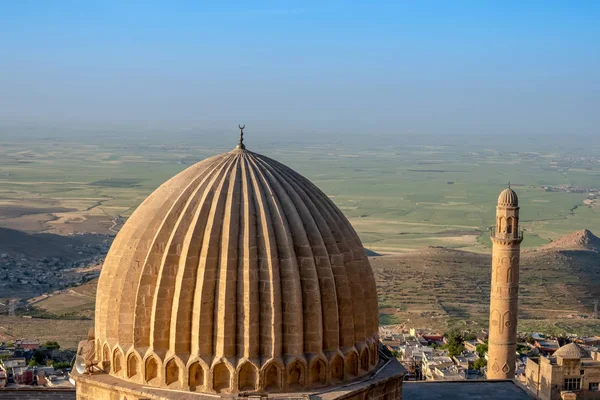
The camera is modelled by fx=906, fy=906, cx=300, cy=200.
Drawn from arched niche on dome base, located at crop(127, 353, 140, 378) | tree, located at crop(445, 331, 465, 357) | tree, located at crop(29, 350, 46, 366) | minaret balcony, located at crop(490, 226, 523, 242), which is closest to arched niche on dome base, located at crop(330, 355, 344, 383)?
arched niche on dome base, located at crop(127, 353, 140, 378)

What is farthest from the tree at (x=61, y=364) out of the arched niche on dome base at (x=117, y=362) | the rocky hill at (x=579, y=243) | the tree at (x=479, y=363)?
the rocky hill at (x=579, y=243)

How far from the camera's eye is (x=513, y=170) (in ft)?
638

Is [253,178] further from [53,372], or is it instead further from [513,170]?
[513,170]

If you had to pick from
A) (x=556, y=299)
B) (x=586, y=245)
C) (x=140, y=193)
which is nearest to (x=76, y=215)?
(x=140, y=193)

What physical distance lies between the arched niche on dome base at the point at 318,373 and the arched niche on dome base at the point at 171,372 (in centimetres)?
136

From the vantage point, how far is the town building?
88.5 ft

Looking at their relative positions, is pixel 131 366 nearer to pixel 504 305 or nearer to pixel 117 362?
pixel 117 362

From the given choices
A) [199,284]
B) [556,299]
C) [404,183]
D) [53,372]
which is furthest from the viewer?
[404,183]

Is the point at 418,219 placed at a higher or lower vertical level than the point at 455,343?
lower

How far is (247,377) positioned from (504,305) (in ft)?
55.0

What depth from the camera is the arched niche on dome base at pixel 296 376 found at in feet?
29.9

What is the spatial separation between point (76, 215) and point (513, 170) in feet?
378

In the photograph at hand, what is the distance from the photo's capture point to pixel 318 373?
923cm

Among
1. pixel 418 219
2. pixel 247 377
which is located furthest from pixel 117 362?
pixel 418 219
